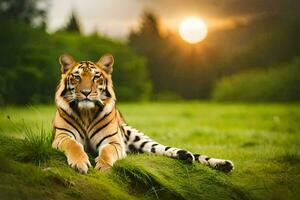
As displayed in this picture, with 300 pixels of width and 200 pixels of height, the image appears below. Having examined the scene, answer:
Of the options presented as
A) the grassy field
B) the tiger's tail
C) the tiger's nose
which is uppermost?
the tiger's nose

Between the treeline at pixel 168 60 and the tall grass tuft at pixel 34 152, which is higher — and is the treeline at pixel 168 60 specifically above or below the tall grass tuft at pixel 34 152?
above

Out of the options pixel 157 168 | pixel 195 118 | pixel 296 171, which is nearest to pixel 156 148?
pixel 157 168

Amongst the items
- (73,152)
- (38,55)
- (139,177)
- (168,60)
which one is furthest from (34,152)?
(168,60)

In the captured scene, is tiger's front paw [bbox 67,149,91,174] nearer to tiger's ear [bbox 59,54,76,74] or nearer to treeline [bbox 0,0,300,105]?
tiger's ear [bbox 59,54,76,74]

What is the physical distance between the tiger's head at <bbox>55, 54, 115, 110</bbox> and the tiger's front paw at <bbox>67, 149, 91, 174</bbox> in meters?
0.52

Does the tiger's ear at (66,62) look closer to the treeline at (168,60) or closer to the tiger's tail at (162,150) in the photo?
the tiger's tail at (162,150)

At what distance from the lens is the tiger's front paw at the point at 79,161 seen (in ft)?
18.6

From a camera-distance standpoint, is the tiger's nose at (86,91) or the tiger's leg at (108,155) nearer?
the tiger's leg at (108,155)

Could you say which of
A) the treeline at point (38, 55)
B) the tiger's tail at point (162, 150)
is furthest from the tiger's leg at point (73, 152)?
the treeline at point (38, 55)

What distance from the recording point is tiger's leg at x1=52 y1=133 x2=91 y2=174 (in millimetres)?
5699

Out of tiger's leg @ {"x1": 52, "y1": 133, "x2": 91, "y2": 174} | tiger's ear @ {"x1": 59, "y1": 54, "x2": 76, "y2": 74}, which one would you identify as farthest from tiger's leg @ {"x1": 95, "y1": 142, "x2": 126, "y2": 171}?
tiger's ear @ {"x1": 59, "y1": 54, "x2": 76, "y2": 74}

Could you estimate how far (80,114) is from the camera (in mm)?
6297

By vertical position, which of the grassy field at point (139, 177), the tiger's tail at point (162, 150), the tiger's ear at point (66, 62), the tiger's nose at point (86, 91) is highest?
the tiger's ear at point (66, 62)

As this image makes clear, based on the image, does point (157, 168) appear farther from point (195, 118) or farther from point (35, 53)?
point (35, 53)
